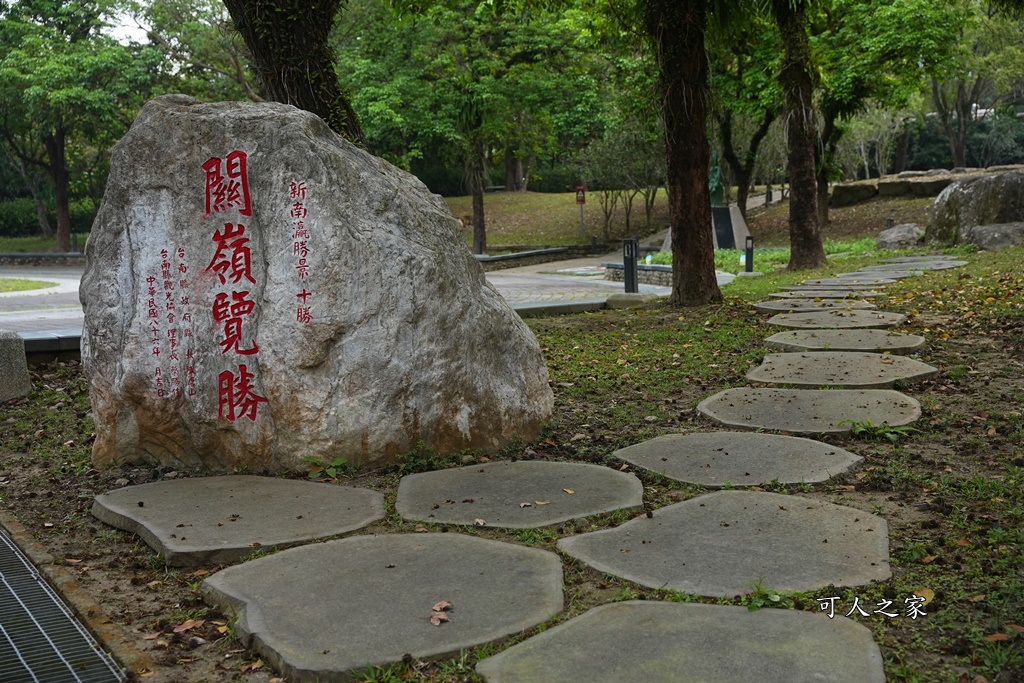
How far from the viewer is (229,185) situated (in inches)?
189

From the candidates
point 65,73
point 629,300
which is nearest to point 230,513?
point 629,300

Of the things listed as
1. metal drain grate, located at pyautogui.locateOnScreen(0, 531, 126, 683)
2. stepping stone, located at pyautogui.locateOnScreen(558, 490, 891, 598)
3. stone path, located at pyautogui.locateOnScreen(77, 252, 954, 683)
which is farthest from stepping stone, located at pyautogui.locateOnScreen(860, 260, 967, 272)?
metal drain grate, located at pyautogui.locateOnScreen(0, 531, 126, 683)

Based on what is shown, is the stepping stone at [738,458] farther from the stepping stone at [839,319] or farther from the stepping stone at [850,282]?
the stepping stone at [850,282]

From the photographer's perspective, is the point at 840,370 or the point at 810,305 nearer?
the point at 840,370

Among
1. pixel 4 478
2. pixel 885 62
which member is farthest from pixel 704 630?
pixel 885 62

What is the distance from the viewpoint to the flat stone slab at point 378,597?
103 inches

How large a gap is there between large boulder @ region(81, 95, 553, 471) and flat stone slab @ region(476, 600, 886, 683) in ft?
7.05

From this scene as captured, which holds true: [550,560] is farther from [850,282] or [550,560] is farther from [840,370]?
[850,282]

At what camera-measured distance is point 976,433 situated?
487cm

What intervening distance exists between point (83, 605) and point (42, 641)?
0.76 feet

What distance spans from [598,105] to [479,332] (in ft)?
85.2

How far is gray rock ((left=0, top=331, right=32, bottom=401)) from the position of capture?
709 cm

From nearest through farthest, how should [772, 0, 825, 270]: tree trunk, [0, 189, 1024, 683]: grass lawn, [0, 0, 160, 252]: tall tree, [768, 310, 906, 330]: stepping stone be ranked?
1. [0, 189, 1024, 683]: grass lawn
2. [768, 310, 906, 330]: stepping stone
3. [772, 0, 825, 270]: tree trunk
4. [0, 0, 160, 252]: tall tree

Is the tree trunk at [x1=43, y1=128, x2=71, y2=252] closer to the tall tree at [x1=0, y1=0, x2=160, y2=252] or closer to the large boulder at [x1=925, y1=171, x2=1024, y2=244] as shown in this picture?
the tall tree at [x1=0, y1=0, x2=160, y2=252]
